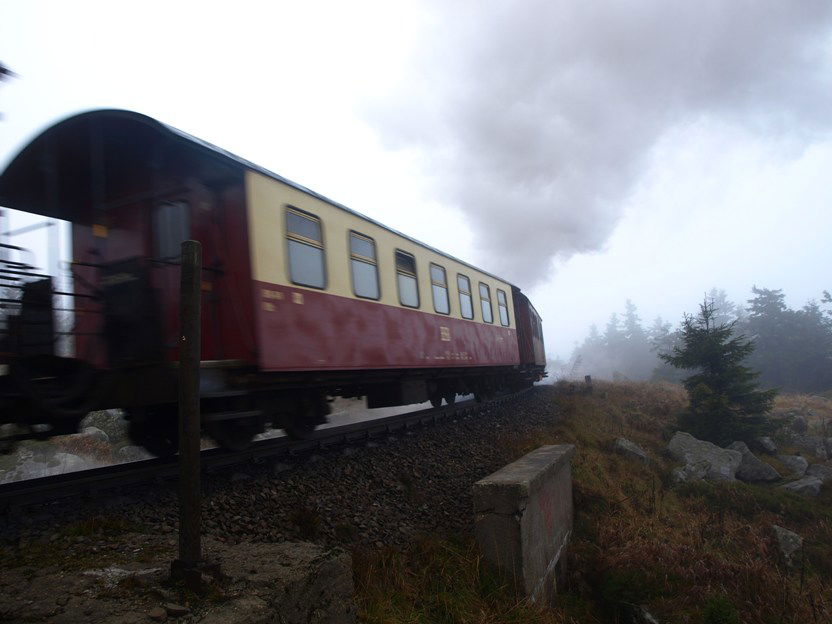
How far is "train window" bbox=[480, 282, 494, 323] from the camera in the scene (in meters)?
12.5

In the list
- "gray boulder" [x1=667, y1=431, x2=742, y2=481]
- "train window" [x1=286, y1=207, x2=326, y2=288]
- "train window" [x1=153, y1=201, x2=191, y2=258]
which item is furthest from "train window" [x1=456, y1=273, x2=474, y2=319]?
"train window" [x1=153, y1=201, x2=191, y2=258]

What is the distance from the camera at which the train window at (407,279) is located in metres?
8.56

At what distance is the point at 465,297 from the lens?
11.4m

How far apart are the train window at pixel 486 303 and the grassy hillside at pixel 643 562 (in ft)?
10.4

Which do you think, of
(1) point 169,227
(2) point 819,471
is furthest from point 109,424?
(2) point 819,471

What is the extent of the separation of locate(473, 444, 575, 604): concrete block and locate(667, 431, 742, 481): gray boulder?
6463mm

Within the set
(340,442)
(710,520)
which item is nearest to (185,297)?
(340,442)

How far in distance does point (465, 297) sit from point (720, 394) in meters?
8.29

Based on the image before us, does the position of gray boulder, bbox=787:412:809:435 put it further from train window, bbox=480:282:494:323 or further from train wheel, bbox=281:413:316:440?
train wheel, bbox=281:413:316:440

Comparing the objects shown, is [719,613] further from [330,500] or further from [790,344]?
[790,344]

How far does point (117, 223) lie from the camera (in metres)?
6.00

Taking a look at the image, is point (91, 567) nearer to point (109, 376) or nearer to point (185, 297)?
point (185, 297)

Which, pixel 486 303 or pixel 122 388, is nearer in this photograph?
pixel 122 388

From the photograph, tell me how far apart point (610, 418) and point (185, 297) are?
1320 cm
